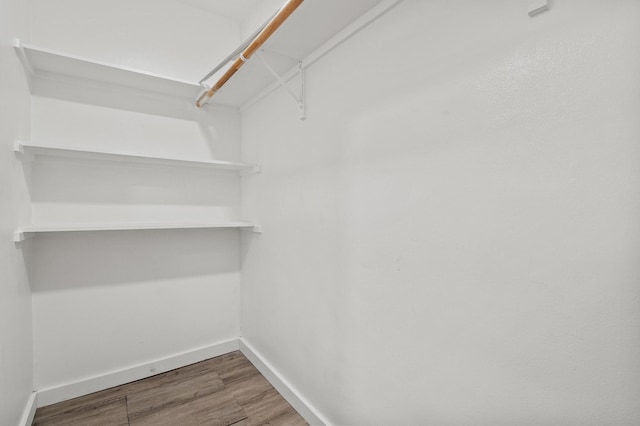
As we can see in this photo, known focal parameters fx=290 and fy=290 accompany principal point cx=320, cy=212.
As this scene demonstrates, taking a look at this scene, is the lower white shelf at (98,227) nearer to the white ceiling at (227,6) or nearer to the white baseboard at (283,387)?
the white baseboard at (283,387)

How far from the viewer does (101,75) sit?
1.79 meters

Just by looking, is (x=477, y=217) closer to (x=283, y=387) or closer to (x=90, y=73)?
(x=283, y=387)

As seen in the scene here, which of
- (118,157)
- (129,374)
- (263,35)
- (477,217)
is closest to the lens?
(477,217)

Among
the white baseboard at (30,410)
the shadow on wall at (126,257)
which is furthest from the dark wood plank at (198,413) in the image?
the shadow on wall at (126,257)

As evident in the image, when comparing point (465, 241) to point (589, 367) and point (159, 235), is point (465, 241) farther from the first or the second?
point (159, 235)

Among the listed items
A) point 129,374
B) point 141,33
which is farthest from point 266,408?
point 141,33

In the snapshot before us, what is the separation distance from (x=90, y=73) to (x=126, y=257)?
119 centimetres

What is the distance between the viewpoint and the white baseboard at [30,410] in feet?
4.96

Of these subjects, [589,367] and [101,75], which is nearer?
[589,367]

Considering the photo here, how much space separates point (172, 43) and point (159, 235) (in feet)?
4.62

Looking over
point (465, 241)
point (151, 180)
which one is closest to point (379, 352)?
point (465, 241)

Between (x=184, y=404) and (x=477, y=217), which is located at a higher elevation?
(x=477, y=217)

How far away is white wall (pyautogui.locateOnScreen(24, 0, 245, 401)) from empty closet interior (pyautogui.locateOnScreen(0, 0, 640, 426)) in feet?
0.04

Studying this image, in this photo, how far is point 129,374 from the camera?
2000 millimetres
